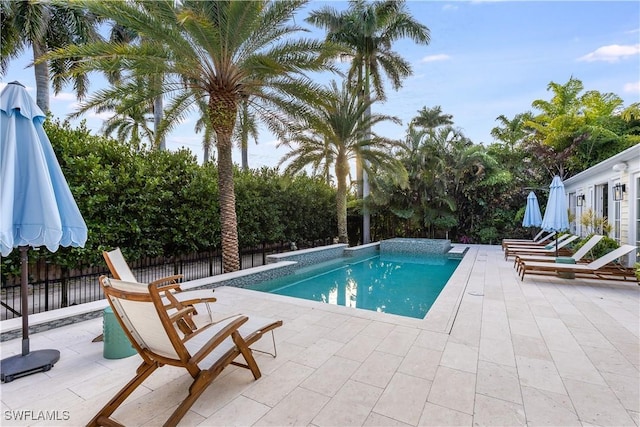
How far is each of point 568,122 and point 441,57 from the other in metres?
7.09

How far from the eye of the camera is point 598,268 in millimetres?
7395

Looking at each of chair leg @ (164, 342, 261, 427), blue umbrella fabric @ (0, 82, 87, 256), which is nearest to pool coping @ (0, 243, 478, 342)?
blue umbrella fabric @ (0, 82, 87, 256)

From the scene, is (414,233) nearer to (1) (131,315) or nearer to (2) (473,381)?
(2) (473,381)

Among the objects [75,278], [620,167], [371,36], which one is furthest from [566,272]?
[371,36]

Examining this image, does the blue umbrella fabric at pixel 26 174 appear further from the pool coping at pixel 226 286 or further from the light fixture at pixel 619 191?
the light fixture at pixel 619 191

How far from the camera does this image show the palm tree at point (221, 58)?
21.6 feet

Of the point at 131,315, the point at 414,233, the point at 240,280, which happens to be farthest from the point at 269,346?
the point at 414,233

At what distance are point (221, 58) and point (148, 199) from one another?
A: 430cm

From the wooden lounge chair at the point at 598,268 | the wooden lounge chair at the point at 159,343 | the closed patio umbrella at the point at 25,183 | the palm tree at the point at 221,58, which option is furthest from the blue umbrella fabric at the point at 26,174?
the wooden lounge chair at the point at 598,268

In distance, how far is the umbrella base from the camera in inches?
129

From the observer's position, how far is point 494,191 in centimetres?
1809

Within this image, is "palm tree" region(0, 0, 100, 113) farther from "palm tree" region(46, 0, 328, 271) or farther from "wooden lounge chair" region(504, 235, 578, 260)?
"wooden lounge chair" region(504, 235, 578, 260)

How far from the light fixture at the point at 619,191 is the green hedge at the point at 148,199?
11129 millimetres

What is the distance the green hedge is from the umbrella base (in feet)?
13.3
